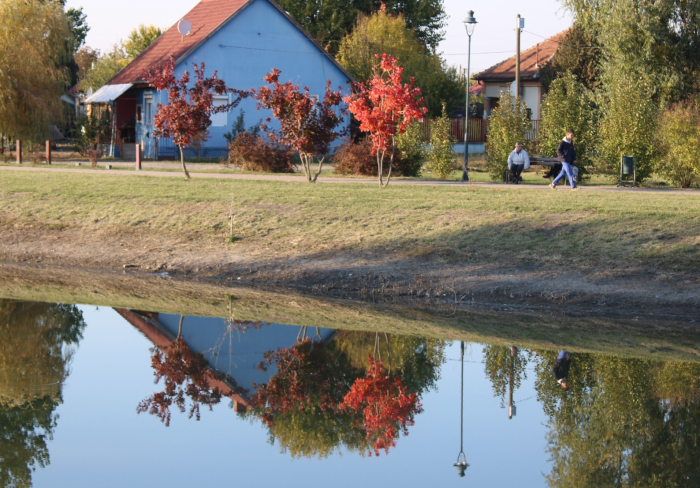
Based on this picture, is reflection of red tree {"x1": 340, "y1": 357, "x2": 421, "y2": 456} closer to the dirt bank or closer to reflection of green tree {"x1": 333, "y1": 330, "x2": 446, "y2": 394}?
reflection of green tree {"x1": 333, "y1": 330, "x2": 446, "y2": 394}

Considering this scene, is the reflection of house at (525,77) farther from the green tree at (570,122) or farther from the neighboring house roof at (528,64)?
the green tree at (570,122)

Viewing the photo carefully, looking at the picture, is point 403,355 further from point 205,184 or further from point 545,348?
point 205,184

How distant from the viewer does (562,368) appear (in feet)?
30.5

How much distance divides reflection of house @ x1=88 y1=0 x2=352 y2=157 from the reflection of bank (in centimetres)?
2630

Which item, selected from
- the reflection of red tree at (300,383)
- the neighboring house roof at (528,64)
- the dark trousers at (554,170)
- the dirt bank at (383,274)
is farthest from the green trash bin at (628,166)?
the neighboring house roof at (528,64)

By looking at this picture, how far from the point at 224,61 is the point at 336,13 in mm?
19911

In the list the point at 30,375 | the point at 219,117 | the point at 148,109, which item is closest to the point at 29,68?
the point at 148,109

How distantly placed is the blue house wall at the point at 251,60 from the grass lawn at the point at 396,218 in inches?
674

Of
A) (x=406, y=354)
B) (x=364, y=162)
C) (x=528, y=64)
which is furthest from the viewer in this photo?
(x=528, y=64)

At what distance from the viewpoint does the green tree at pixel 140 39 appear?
6481 cm

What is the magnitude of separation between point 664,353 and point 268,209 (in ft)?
33.0

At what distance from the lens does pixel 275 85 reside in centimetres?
2261

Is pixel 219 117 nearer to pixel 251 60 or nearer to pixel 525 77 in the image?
pixel 251 60

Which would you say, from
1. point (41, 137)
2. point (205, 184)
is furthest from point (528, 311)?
point (41, 137)
